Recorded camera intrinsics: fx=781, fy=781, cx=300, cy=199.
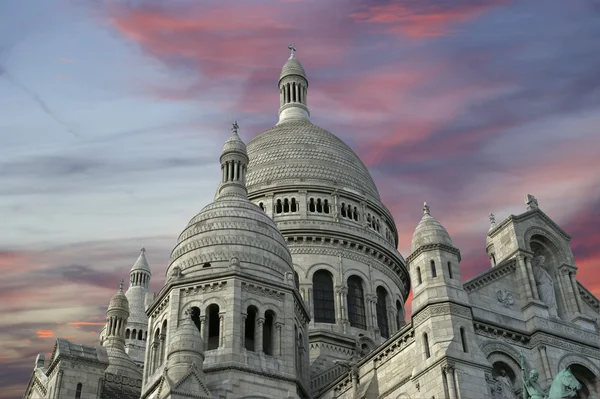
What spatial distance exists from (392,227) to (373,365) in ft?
80.8

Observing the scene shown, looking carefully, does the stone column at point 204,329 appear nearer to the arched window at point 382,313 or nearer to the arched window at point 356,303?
the arched window at point 356,303

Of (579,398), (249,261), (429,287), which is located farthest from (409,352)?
(249,261)

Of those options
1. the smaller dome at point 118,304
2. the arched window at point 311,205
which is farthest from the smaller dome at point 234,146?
the smaller dome at point 118,304

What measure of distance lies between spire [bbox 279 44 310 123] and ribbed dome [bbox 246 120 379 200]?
11.1ft

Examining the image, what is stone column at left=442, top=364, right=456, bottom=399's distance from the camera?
28.3 m

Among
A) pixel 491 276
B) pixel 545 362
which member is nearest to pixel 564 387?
pixel 545 362

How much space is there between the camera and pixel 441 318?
30.5m

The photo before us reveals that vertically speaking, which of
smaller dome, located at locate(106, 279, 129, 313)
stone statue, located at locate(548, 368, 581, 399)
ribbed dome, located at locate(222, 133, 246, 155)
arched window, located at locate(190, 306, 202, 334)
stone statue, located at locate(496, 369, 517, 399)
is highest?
ribbed dome, located at locate(222, 133, 246, 155)

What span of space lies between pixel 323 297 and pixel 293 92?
22.3 m

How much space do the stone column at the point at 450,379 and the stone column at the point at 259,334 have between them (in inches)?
419

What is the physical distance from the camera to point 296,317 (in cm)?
3966

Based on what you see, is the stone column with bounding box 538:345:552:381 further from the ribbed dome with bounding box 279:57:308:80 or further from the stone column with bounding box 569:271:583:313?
the ribbed dome with bounding box 279:57:308:80

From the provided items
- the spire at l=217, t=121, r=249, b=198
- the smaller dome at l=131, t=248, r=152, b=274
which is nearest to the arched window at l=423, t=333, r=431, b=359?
the spire at l=217, t=121, r=249, b=198

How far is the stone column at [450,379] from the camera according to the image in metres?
28.3
